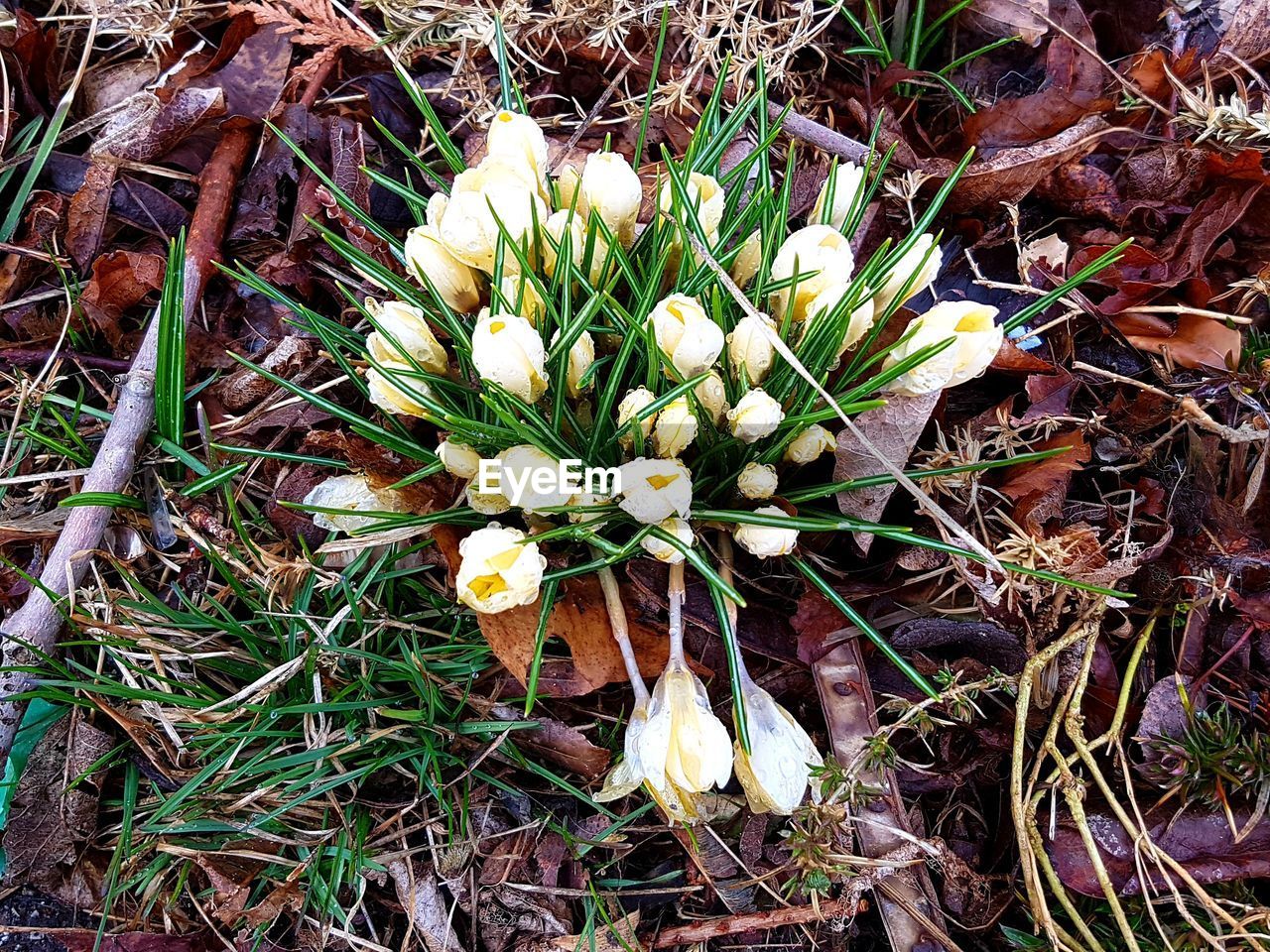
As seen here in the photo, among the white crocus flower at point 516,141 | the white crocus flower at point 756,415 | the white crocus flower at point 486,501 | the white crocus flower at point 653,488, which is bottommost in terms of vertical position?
the white crocus flower at point 486,501

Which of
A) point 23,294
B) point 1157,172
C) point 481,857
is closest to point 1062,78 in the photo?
point 1157,172

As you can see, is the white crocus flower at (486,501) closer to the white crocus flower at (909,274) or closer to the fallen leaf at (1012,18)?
the white crocus flower at (909,274)

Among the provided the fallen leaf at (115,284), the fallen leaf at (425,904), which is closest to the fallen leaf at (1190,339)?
the fallen leaf at (425,904)

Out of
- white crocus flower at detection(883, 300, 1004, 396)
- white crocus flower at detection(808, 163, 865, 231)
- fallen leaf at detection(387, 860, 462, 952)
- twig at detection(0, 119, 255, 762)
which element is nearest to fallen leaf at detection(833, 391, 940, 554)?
white crocus flower at detection(883, 300, 1004, 396)

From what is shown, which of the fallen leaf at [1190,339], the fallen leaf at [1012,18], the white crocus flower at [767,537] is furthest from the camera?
the fallen leaf at [1012,18]

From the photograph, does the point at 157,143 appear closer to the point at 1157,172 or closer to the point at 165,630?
the point at 165,630

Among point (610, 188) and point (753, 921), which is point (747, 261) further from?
point (753, 921)

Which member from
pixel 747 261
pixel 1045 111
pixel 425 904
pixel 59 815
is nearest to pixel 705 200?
pixel 747 261

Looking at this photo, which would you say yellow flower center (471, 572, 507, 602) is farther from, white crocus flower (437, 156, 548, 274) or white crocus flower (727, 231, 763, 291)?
white crocus flower (727, 231, 763, 291)
